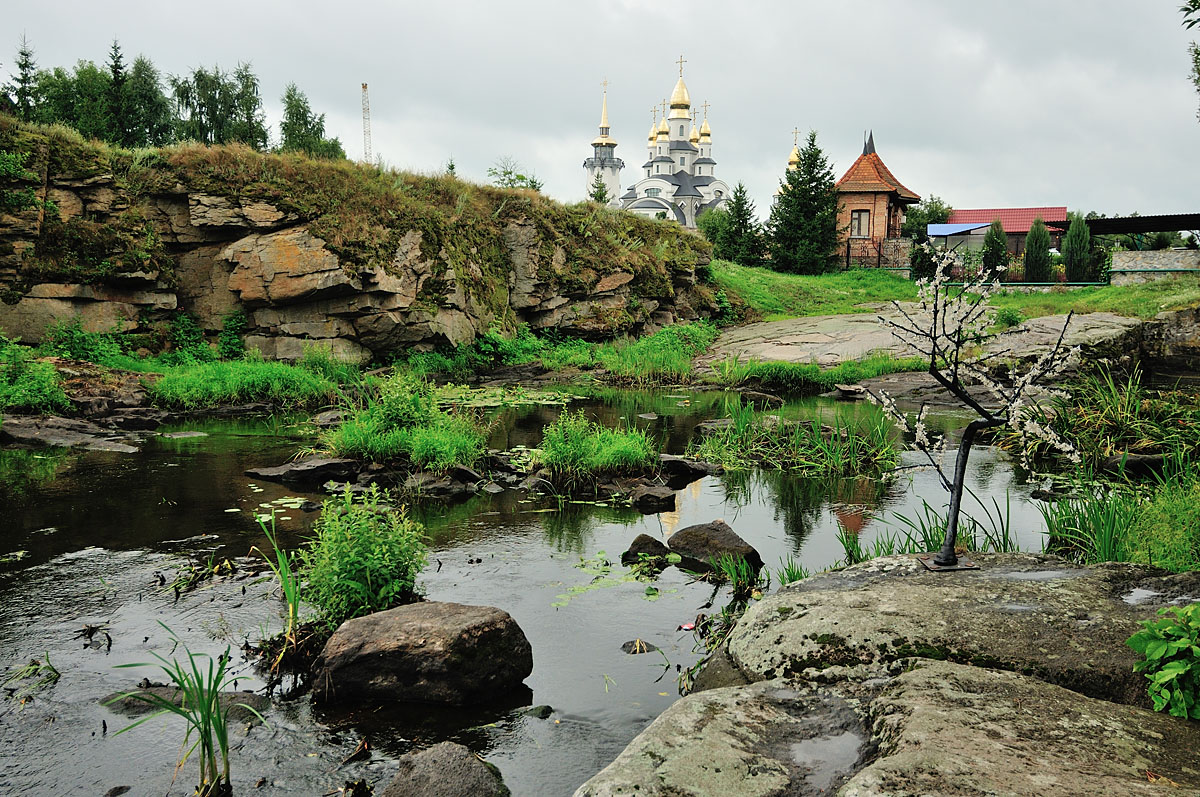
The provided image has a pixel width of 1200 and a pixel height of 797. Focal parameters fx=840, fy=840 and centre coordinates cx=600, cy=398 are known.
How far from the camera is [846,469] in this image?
35.8 ft

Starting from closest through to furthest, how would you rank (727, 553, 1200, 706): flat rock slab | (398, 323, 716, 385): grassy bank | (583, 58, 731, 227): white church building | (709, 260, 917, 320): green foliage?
(727, 553, 1200, 706): flat rock slab, (398, 323, 716, 385): grassy bank, (709, 260, 917, 320): green foliage, (583, 58, 731, 227): white church building

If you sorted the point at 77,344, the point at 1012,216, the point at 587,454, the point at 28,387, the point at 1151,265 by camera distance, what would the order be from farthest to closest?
the point at 1012,216 → the point at 1151,265 → the point at 77,344 → the point at 28,387 → the point at 587,454

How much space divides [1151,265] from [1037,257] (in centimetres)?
488

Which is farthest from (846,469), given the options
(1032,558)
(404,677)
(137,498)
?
(137,498)

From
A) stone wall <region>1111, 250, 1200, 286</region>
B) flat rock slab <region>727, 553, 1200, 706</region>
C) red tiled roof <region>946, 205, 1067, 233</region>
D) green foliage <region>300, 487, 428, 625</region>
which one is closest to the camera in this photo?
flat rock slab <region>727, 553, 1200, 706</region>

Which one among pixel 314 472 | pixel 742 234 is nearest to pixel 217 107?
pixel 742 234

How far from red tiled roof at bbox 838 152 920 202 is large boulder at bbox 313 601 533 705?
4681 centimetres

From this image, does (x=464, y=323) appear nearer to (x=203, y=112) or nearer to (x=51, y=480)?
(x=51, y=480)

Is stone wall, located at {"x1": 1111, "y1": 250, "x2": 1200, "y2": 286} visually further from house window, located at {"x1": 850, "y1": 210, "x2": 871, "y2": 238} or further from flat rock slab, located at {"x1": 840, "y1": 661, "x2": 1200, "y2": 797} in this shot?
flat rock slab, located at {"x1": 840, "y1": 661, "x2": 1200, "y2": 797}

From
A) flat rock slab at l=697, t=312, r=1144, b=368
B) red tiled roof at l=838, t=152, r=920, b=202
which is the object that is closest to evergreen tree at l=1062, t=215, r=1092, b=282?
flat rock slab at l=697, t=312, r=1144, b=368

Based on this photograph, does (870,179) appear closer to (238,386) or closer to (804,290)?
Answer: (804,290)

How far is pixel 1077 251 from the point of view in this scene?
32.8 meters

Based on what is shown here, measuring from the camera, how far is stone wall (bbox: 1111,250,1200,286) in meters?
29.2

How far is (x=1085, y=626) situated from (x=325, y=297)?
18.9 meters
